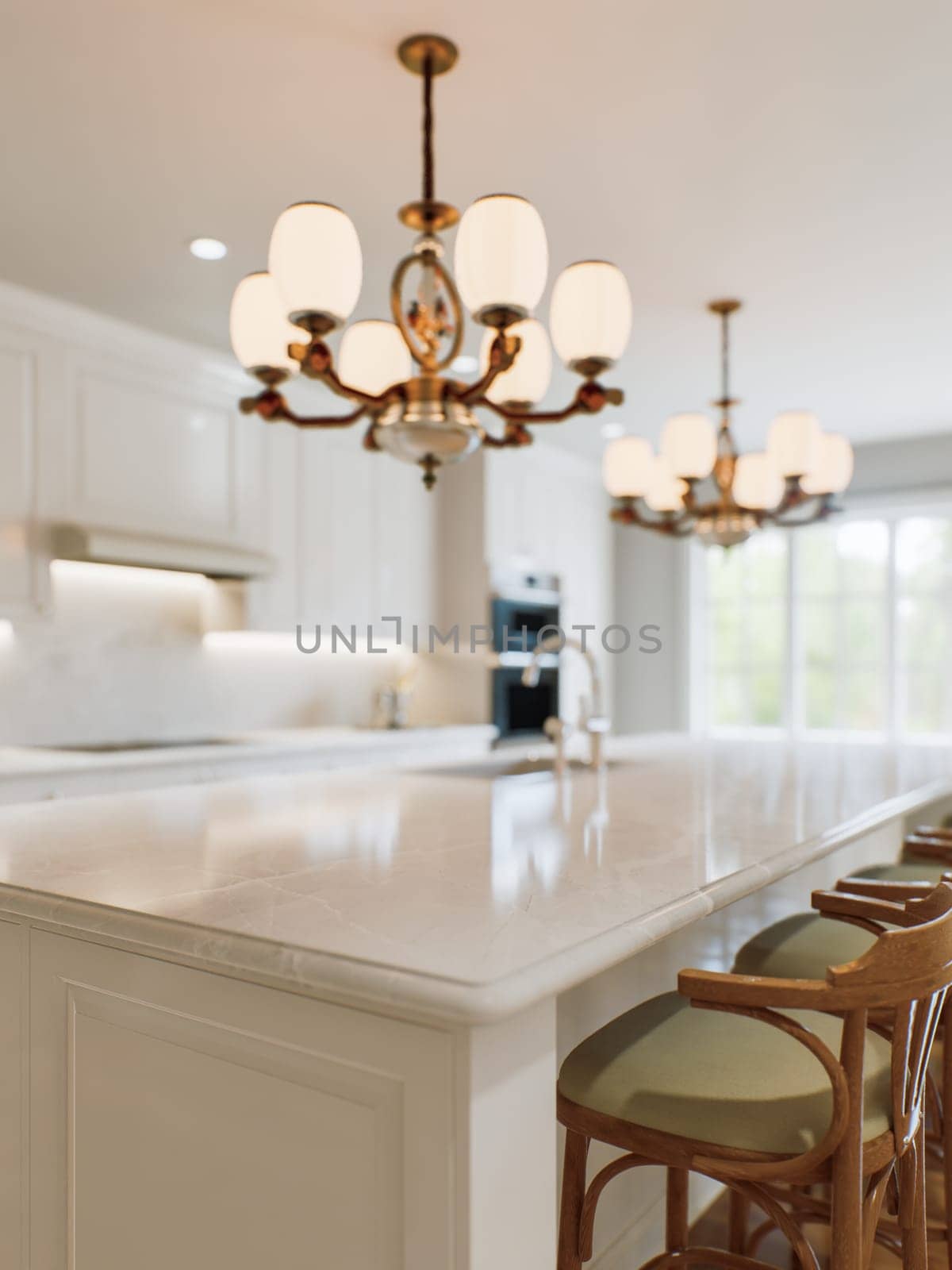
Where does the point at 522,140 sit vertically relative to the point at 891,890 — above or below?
above

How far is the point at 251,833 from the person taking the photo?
5.24 ft

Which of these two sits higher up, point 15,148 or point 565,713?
point 15,148

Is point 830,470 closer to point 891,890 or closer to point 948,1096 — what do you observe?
point 891,890

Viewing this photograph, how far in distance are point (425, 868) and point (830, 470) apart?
8.67 ft

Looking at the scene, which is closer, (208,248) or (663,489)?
(208,248)

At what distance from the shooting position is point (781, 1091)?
1.17 meters

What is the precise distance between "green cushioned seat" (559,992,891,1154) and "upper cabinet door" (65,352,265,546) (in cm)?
285

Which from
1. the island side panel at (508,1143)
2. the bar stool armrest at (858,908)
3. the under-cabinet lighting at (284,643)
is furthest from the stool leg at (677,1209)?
the under-cabinet lighting at (284,643)

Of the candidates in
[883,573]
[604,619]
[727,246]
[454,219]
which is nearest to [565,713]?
[604,619]

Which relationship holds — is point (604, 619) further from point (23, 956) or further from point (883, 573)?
point (23, 956)

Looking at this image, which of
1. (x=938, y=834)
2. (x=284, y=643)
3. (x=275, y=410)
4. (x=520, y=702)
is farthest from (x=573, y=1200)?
(x=520, y=702)

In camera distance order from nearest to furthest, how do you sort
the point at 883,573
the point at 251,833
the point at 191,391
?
the point at 251,833
the point at 191,391
the point at 883,573

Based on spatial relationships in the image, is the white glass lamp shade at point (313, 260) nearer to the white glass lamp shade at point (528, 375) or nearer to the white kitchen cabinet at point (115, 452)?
the white glass lamp shade at point (528, 375)

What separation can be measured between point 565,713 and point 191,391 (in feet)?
9.52
